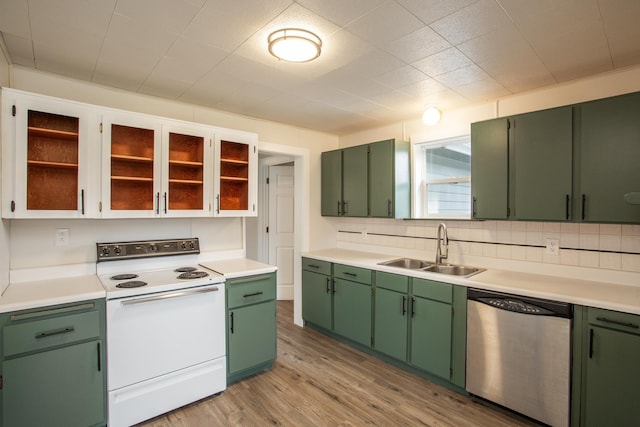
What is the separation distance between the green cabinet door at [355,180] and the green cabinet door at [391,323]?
101 cm

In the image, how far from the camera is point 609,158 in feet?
6.98

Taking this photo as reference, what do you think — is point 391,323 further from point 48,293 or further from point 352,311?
point 48,293

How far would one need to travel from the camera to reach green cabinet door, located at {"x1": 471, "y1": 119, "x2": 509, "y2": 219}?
2615mm

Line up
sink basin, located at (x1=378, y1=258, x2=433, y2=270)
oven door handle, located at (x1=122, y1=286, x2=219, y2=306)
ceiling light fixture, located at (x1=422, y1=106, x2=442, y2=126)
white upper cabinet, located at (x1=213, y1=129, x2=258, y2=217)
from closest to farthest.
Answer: oven door handle, located at (x1=122, y1=286, x2=219, y2=306) < white upper cabinet, located at (x1=213, y1=129, x2=258, y2=217) < ceiling light fixture, located at (x1=422, y1=106, x2=442, y2=126) < sink basin, located at (x1=378, y1=258, x2=433, y2=270)

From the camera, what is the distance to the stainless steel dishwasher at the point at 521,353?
2055mm

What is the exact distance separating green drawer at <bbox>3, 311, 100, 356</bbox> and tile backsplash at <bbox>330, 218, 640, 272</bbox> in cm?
289

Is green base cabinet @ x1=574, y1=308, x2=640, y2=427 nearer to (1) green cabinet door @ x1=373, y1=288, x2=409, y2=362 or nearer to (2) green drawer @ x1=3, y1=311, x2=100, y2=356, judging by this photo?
(1) green cabinet door @ x1=373, y1=288, x2=409, y2=362

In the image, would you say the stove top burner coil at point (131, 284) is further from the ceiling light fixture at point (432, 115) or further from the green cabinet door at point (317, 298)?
the ceiling light fixture at point (432, 115)

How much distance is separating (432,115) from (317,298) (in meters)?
2.32

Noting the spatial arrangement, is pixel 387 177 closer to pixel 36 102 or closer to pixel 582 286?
pixel 582 286

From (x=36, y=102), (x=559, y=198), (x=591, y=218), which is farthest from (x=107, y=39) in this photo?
(x=591, y=218)

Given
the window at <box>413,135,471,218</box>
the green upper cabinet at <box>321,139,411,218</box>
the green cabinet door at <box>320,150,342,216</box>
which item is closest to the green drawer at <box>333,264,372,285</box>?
the green upper cabinet at <box>321,139,411,218</box>

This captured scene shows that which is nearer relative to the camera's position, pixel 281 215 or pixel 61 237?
pixel 61 237

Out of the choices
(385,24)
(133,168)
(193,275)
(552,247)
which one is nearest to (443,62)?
(385,24)
